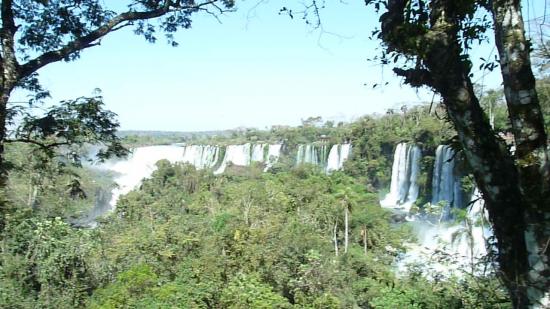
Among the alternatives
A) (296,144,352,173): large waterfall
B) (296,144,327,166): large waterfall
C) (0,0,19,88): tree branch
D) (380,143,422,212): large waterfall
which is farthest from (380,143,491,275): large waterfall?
(0,0,19,88): tree branch

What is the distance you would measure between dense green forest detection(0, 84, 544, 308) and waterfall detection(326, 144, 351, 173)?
909 centimetres

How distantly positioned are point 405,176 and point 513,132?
3397 centimetres

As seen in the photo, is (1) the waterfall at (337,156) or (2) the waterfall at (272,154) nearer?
(1) the waterfall at (337,156)

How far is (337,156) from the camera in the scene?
4688 cm

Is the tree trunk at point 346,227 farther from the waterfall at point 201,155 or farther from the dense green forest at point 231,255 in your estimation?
the waterfall at point 201,155

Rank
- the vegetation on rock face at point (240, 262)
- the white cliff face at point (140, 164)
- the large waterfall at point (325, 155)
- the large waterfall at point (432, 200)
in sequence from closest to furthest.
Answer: the vegetation on rock face at point (240, 262)
the large waterfall at point (432, 200)
the large waterfall at point (325, 155)
the white cliff face at point (140, 164)

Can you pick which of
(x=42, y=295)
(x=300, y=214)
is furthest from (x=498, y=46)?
(x=300, y=214)

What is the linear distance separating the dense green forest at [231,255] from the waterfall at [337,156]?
9.09 meters

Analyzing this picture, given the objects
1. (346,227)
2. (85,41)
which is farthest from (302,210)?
(85,41)

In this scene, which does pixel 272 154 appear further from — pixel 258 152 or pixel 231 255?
pixel 231 255

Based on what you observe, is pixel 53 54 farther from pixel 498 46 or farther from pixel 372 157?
pixel 372 157

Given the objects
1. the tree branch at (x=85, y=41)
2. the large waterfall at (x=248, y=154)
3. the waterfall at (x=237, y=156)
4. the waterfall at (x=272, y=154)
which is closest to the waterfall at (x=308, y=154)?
the waterfall at (x=272, y=154)

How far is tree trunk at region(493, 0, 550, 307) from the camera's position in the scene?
137cm

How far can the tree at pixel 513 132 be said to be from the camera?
138 cm
